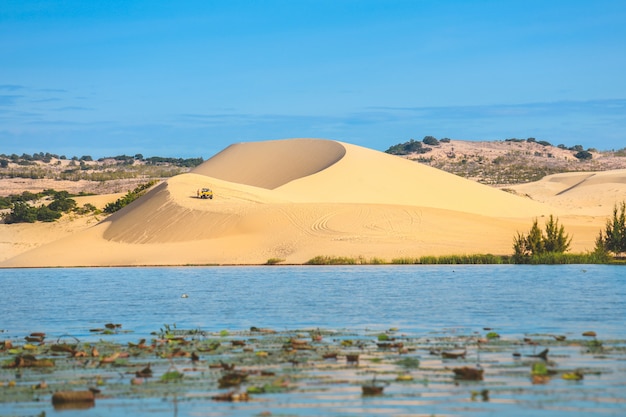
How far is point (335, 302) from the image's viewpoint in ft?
100

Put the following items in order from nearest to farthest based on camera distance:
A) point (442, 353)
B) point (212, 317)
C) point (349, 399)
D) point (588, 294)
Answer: point (349, 399) → point (442, 353) → point (212, 317) → point (588, 294)

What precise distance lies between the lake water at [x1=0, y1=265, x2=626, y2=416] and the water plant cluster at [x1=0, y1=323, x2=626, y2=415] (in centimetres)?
50

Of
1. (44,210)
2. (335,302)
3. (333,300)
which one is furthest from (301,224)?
(335,302)

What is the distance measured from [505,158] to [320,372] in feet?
463

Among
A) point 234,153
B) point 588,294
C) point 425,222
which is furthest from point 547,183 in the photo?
point 588,294

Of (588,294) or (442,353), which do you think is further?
(588,294)

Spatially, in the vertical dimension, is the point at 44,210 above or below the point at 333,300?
above

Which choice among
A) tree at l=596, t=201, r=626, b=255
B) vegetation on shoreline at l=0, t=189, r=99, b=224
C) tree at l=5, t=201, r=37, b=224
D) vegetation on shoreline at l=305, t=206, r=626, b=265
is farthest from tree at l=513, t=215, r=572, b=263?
tree at l=5, t=201, r=37, b=224

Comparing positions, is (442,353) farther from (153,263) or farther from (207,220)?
(207,220)

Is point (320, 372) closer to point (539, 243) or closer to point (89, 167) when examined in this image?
point (539, 243)

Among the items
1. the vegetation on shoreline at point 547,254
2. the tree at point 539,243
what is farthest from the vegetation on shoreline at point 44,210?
the tree at point 539,243

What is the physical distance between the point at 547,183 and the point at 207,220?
222 feet

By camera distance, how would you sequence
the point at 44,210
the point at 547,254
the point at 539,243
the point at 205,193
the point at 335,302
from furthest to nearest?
the point at 44,210 < the point at 205,193 < the point at 539,243 < the point at 547,254 < the point at 335,302

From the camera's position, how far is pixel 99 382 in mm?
16469
